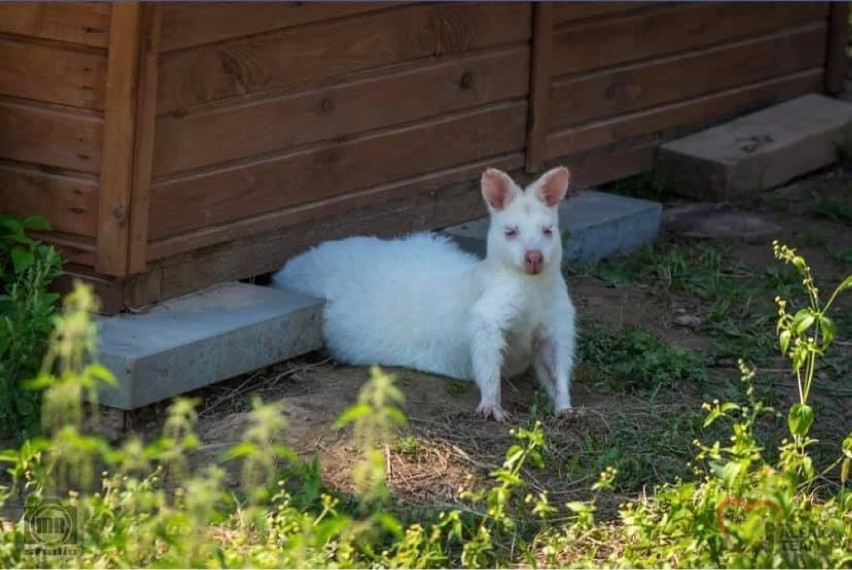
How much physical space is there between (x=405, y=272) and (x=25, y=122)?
1.69 m

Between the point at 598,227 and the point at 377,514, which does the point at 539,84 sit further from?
the point at 377,514

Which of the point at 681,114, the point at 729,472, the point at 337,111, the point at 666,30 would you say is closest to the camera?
the point at 729,472

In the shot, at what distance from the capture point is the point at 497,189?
6246mm

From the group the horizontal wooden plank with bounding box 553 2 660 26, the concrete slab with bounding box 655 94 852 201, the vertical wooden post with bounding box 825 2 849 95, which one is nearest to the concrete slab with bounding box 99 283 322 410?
the horizontal wooden plank with bounding box 553 2 660 26

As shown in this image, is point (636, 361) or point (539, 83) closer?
point (636, 361)

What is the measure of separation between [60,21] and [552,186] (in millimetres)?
1982

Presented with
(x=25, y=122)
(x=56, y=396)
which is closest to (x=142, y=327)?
(x=25, y=122)

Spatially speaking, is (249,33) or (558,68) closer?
(249,33)

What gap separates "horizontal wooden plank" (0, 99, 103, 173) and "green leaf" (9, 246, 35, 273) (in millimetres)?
374

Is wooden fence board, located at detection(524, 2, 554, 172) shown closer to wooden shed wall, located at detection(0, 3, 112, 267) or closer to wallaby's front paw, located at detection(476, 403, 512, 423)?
wallaby's front paw, located at detection(476, 403, 512, 423)

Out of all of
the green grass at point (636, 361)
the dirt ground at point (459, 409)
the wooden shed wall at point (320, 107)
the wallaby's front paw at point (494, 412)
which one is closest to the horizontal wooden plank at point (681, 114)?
the wooden shed wall at point (320, 107)

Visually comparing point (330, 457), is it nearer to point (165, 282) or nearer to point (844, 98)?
point (165, 282)

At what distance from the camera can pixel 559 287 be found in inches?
251

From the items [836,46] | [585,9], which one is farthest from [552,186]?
[836,46]
